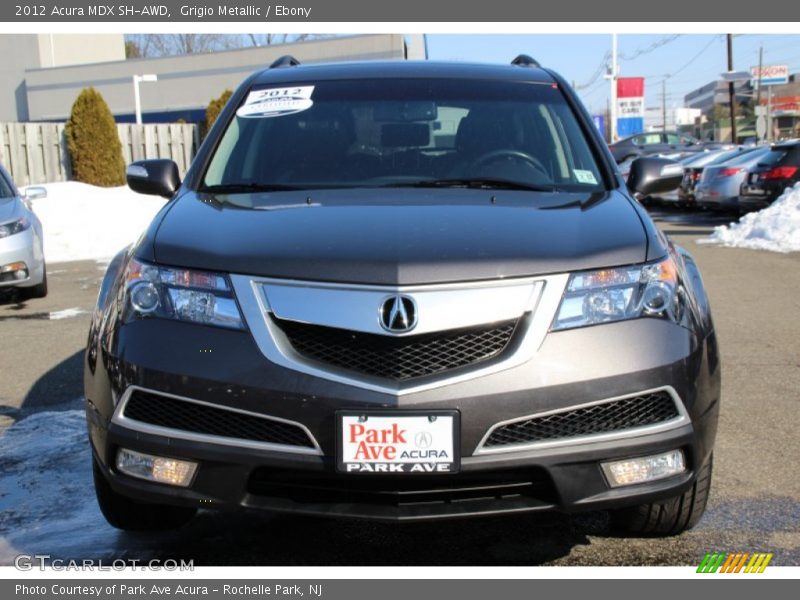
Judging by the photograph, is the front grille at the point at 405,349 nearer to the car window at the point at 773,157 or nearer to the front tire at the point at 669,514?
the front tire at the point at 669,514

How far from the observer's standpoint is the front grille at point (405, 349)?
2770 millimetres

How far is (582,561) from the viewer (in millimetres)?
3350

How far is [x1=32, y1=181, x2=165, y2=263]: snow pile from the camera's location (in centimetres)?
1477

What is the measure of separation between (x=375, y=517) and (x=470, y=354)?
54 centimetres

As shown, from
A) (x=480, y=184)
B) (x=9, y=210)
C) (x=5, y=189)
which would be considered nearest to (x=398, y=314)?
(x=480, y=184)

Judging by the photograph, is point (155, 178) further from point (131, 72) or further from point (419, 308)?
point (131, 72)

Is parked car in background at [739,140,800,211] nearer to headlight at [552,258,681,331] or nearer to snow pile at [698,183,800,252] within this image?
snow pile at [698,183,800,252]

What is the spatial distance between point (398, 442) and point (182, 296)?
82 cm

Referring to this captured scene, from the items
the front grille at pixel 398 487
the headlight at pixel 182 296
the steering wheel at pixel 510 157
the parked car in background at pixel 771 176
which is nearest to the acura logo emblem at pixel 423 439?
the front grille at pixel 398 487

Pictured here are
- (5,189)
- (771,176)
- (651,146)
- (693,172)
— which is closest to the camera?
(5,189)

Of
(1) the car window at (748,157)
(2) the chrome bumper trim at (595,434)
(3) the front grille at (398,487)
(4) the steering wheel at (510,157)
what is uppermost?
(4) the steering wheel at (510,157)

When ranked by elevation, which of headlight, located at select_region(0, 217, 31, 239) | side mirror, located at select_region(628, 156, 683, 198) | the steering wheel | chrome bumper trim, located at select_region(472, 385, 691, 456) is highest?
the steering wheel

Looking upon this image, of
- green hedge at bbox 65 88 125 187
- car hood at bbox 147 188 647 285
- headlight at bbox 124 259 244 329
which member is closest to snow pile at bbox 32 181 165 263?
green hedge at bbox 65 88 125 187

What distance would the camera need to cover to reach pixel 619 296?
9.70 ft
